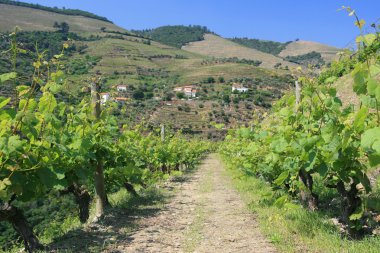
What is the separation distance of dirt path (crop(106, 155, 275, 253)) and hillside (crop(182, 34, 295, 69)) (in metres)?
122

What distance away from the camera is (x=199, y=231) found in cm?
590

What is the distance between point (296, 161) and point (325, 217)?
1.16 m

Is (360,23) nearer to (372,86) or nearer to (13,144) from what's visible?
(372,86)

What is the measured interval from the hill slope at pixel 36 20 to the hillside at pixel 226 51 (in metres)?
45.1

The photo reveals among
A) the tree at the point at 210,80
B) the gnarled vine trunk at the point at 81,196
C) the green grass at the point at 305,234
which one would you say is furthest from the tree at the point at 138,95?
the green grass at the point at 305,234

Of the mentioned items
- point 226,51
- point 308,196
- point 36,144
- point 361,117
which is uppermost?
point 226,51

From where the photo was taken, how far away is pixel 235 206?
26.6ft

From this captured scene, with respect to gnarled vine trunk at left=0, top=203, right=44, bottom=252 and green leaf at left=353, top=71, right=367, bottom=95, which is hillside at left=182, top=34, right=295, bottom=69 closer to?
gnarled vine trunk at left=0, top=203, right=44, bottom=252

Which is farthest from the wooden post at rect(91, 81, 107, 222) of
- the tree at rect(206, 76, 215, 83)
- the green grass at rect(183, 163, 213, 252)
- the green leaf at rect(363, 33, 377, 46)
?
the tree at rect(206, 76, 215, 83)

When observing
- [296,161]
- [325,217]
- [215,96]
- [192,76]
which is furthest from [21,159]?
[192,76]

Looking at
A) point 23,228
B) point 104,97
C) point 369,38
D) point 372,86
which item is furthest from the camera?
point 104,97

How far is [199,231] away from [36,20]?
13731 cm

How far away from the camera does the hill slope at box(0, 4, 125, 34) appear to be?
113312 mm

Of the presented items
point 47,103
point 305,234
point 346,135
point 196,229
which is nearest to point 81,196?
point 196,229
